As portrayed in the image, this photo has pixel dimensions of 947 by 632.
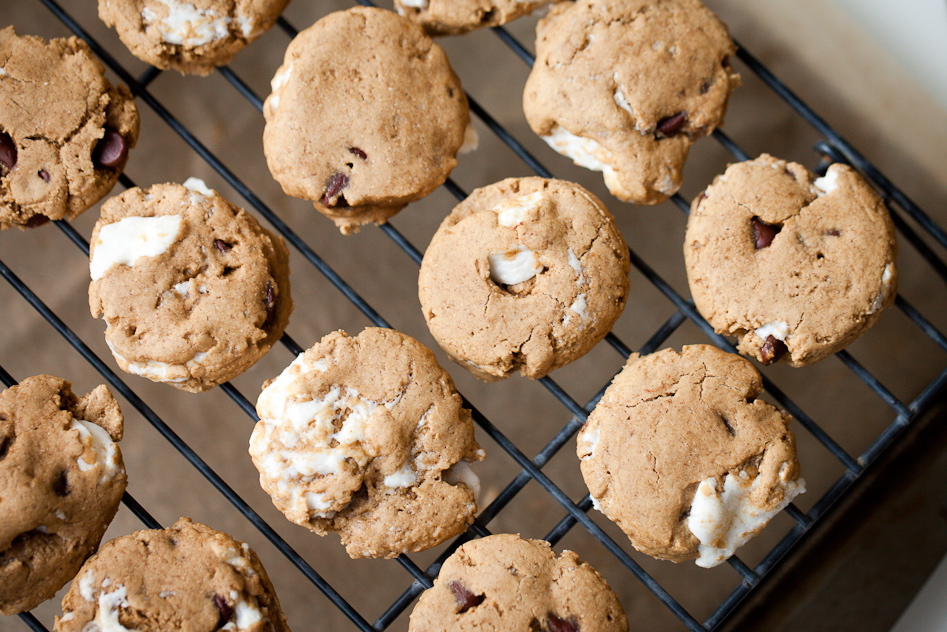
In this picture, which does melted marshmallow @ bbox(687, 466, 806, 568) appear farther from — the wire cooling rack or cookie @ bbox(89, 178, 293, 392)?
cookie @ bbox(89, 178, 293, 392)

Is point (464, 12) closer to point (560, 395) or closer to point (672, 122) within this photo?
point (672, 122)

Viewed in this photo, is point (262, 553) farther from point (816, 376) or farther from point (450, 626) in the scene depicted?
point (816, 376)

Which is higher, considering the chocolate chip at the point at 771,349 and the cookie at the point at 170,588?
the chocolate chip at the point at 771,349

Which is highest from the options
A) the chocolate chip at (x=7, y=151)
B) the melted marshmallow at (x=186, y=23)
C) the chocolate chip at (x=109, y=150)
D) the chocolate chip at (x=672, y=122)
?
the chocolate chip at (x=672, y=122)

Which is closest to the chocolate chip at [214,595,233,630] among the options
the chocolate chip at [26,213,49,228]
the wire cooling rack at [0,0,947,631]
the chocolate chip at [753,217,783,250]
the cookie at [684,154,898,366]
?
the wire cooling rack at [0,0,947,631]

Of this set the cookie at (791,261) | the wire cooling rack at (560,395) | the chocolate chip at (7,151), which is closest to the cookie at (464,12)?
the wire cooling rack at (560,395)

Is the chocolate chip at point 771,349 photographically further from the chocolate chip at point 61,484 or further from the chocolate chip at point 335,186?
the chocolate chip at point 61,484

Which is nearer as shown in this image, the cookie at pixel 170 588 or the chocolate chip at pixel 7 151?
the cookie at pixel 170 588

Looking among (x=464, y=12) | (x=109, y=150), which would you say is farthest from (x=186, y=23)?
(x=464, y=12)
